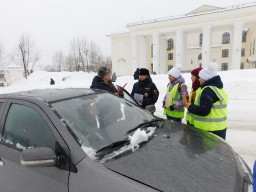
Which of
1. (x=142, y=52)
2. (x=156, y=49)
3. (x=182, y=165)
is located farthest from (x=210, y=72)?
(x=142, y=52)

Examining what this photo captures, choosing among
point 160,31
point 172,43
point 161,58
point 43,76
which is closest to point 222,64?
point 172,43

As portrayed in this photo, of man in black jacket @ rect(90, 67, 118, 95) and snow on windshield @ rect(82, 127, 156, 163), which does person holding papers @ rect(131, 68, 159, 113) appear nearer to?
man in black jacket @ rect(90, 67, 118, 95)

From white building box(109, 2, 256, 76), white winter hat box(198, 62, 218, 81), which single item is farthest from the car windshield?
white building box(109, 2, 256, 76)

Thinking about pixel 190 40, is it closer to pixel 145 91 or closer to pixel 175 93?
pixel 145 91

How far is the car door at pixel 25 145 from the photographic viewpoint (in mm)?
1849

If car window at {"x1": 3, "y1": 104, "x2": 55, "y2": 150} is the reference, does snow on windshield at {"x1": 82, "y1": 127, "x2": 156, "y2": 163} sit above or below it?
below

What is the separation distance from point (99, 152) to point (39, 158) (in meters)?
0.48

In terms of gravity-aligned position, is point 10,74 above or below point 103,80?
below

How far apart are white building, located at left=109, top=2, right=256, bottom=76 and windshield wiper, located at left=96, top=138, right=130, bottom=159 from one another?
28929 mm

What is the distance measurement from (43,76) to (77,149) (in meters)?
37.4

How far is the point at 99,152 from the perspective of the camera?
1885 millimetres

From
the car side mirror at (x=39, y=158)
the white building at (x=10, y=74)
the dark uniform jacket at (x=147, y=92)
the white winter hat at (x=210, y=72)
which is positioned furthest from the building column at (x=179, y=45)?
the white building at (x=10, y=74)

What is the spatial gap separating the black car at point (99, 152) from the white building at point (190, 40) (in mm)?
28543

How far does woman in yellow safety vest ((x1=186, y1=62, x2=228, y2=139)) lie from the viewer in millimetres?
2979
